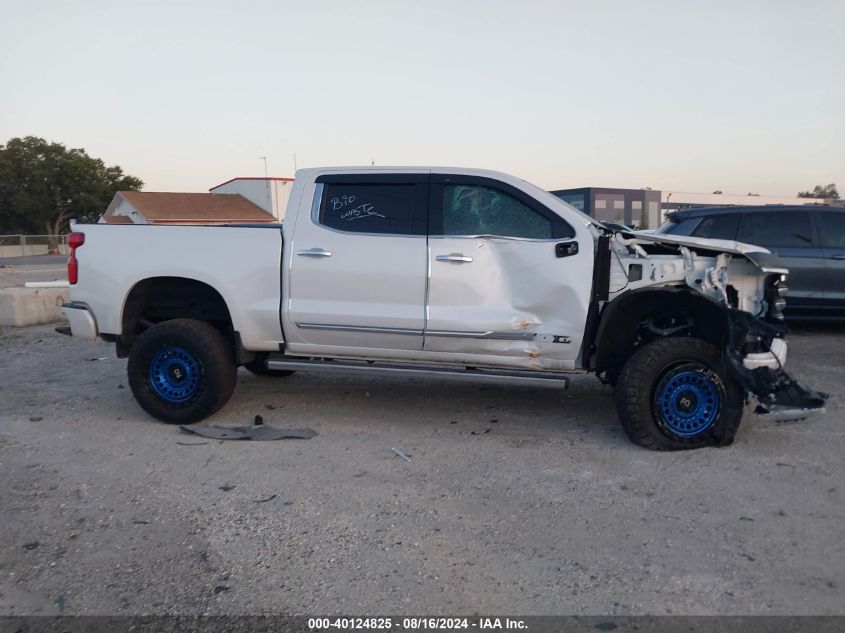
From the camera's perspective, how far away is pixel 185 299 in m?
6.42

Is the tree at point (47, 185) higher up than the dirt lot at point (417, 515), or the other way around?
the tree at point (47, 185)

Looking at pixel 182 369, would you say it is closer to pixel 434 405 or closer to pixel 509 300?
pixel 434 405

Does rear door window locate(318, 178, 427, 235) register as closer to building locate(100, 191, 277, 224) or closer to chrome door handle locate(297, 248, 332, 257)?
chrome door handle locate(297, 248, 332, 257)

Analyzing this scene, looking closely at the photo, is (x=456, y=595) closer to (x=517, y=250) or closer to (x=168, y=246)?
(x=517, y=250)

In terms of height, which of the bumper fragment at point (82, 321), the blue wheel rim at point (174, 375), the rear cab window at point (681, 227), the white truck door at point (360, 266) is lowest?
the blue wheel rim at point (174, 375)

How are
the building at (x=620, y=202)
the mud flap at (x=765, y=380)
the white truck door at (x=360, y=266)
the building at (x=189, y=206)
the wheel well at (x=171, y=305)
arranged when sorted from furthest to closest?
the building at (x=620, y=202)
the building at (x=189, y=206)
the wheel well at (x=171, y=305)
the white truck door at (x=360, y=266)
the mud flap at (x=765, y=380)

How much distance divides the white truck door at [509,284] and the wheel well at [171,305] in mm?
1886

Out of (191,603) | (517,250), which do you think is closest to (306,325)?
(517,250)

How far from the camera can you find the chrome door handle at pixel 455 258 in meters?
5.55

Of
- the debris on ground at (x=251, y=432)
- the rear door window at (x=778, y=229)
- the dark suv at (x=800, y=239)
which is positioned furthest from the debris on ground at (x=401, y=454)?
the rear door window at (x=778, y=229)

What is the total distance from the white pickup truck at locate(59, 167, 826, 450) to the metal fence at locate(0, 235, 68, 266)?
119 ft

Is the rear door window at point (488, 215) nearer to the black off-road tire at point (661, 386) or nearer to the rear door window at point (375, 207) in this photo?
the rear door window at point (375, 207)

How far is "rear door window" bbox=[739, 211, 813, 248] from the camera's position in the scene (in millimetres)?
9703

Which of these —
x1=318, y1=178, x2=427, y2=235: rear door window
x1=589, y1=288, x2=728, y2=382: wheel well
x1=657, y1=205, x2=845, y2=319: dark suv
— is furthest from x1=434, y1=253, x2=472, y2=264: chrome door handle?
x1=657, y1=205, x2=845, y2=319: dark suv
